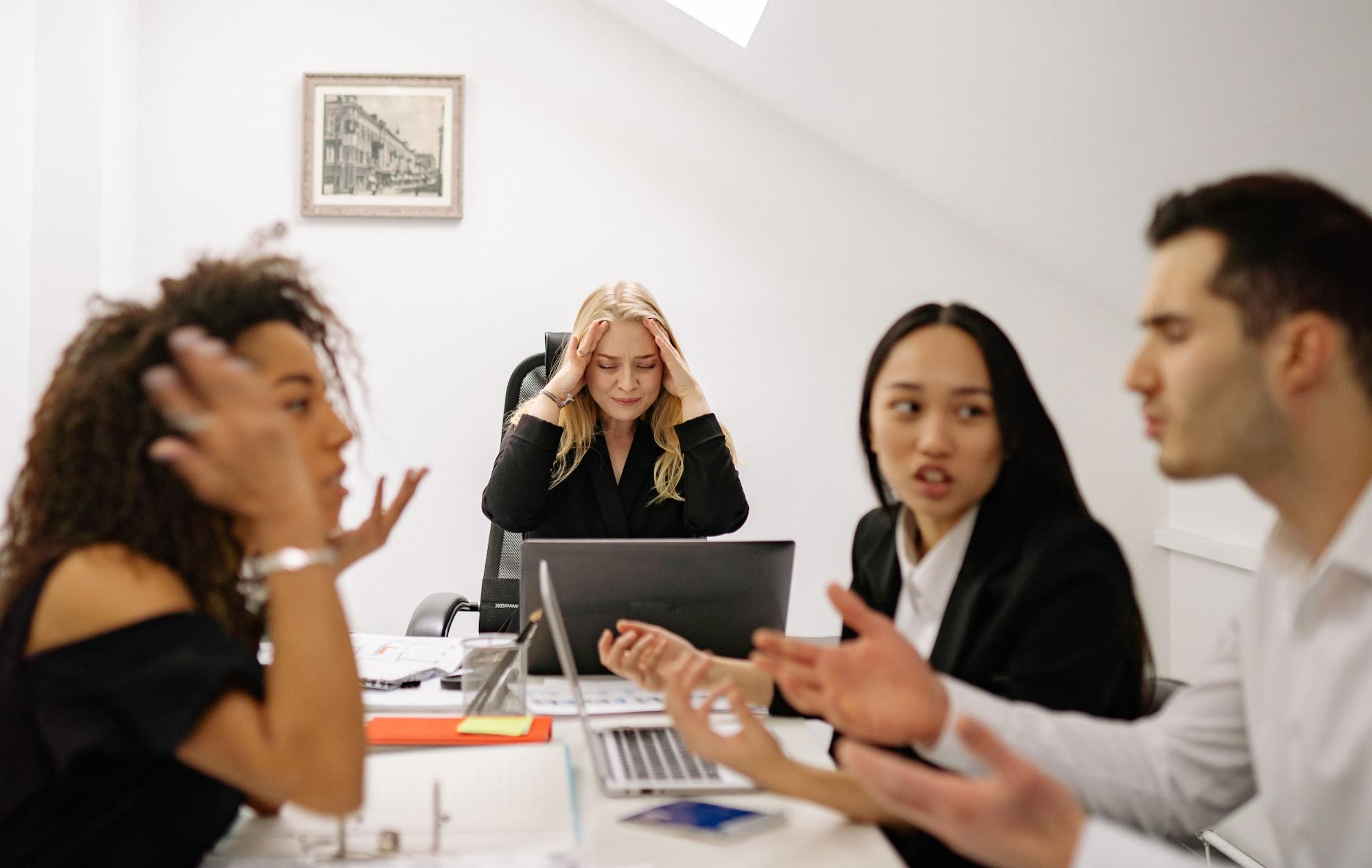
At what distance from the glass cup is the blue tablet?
1.39ft

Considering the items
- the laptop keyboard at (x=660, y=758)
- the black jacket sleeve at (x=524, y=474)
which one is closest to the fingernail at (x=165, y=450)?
the laptop keyboard at (x=660, y=758)

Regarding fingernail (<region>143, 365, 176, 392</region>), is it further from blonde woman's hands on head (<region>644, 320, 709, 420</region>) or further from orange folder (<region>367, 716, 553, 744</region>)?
blonde woman's hands on head (<region>644, 320, 709, 420</region>)

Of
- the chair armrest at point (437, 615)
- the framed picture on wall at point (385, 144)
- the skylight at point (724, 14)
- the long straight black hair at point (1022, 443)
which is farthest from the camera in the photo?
the framed picture on wall at point (385, 144)

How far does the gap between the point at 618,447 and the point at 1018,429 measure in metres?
1.41

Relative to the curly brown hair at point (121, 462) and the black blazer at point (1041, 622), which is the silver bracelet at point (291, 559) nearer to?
the curly brown hair at point (121, 462)

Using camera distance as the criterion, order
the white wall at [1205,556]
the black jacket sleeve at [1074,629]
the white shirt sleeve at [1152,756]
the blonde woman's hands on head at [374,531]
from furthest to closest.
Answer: the white wall at [1205,556] → the blonde woman's hands on head at [374,531] → the black jacket sleeve at [1074,629] → the white shirt sleeve at [1152,756]

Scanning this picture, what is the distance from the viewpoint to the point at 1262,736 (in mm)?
1038

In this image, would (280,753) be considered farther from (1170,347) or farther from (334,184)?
(334,184)

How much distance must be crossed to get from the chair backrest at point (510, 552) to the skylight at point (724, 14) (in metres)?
1.11

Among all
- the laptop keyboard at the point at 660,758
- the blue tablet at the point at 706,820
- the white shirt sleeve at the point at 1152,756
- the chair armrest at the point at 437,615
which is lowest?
the chair armrest at the point at 437,615

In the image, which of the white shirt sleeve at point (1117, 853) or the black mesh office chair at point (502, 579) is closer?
the white shirt sleeve at point (1117, 853)

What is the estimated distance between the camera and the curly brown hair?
995 millimetres

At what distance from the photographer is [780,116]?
11.5ft

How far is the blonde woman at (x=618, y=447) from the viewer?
247 centimetres
